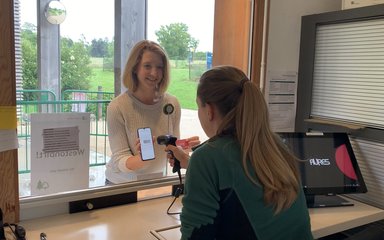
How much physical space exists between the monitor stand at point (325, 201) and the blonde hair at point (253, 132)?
746 mm

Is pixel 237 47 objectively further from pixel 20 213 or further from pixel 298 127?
pixel 20 213

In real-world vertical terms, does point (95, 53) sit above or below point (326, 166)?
above

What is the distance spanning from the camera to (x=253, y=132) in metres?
1.08

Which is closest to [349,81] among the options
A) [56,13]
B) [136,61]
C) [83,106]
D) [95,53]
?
[136,61]

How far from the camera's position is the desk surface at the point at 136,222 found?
138 centimetres

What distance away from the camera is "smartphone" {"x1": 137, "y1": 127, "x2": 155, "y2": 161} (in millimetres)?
1715

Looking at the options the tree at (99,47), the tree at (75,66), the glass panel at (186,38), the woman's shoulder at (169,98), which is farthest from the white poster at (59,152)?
the tree at (99,47)

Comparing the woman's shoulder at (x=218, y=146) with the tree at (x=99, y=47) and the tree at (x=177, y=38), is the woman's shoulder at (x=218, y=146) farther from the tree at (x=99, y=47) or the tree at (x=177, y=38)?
the tree at (x=99, y=47)

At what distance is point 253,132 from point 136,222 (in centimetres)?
69

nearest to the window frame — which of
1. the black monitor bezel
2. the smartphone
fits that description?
the smartphone

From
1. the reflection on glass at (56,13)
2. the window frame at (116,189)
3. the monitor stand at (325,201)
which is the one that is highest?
the reflection on glass at (56,13)

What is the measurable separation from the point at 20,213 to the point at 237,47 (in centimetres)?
146

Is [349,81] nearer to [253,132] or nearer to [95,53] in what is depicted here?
[253,132]

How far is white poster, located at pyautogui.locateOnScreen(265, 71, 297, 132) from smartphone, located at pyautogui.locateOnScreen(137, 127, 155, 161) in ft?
2.60
